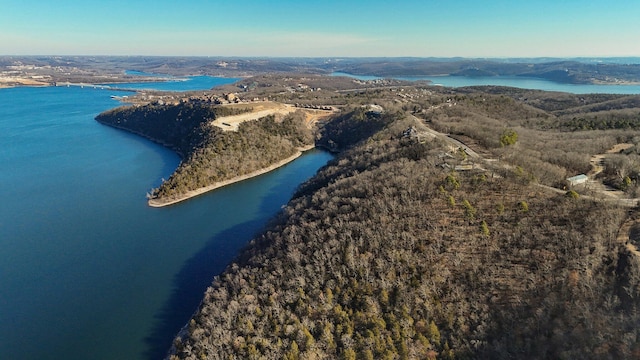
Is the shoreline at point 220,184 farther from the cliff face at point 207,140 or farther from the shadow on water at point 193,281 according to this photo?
the shadow on water at point 193,281

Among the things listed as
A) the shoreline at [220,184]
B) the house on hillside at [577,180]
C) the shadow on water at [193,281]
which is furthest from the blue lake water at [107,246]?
the house on hillside at [577,180]

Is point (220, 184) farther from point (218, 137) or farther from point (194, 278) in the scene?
point (194, 278)

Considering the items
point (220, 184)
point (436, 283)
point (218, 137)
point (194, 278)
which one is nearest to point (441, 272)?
point (436, 283)

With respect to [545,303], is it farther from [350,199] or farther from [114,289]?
[114,289]

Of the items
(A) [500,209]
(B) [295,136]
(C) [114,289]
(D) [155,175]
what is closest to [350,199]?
(A) [500,209]

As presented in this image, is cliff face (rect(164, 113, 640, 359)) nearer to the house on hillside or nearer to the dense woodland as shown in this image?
the dense woodland
